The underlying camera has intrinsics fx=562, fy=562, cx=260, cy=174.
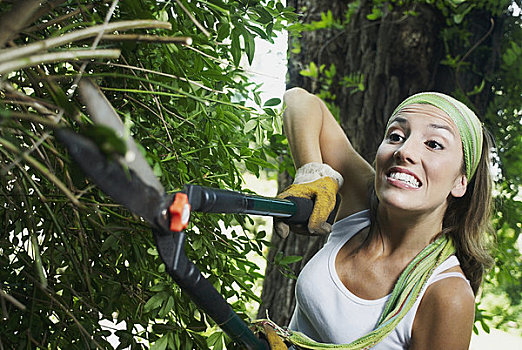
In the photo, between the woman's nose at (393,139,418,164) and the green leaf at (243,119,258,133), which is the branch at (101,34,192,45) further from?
the woman's nose at (393,139,418,164)

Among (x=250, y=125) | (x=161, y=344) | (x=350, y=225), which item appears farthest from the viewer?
(x=350, y=225)

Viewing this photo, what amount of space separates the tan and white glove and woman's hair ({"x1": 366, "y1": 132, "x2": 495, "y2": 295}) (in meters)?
0.23

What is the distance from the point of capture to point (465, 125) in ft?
3.49

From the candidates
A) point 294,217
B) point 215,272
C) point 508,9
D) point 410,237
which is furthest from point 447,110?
point 508,9

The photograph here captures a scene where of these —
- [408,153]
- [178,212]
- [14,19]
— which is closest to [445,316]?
[408,153]

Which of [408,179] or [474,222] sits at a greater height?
[408,179]

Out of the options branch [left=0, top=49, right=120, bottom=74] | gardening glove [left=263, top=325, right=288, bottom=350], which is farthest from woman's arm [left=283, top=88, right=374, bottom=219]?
branch [left=0, top=49, right=120, bottom=74]

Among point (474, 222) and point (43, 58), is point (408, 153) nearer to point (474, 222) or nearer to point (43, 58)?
point (474, 222)

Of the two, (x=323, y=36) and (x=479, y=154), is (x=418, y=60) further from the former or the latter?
(x=479, y=154)

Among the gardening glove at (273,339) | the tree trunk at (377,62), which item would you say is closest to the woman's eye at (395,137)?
the gardening glove at (273,339)

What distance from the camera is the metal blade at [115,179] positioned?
40 centimetres

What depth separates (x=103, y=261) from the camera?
33.4 inches

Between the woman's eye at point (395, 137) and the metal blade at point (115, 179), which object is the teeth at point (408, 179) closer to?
the woman's eye at point (395, 137)

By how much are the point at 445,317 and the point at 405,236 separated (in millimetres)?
185
